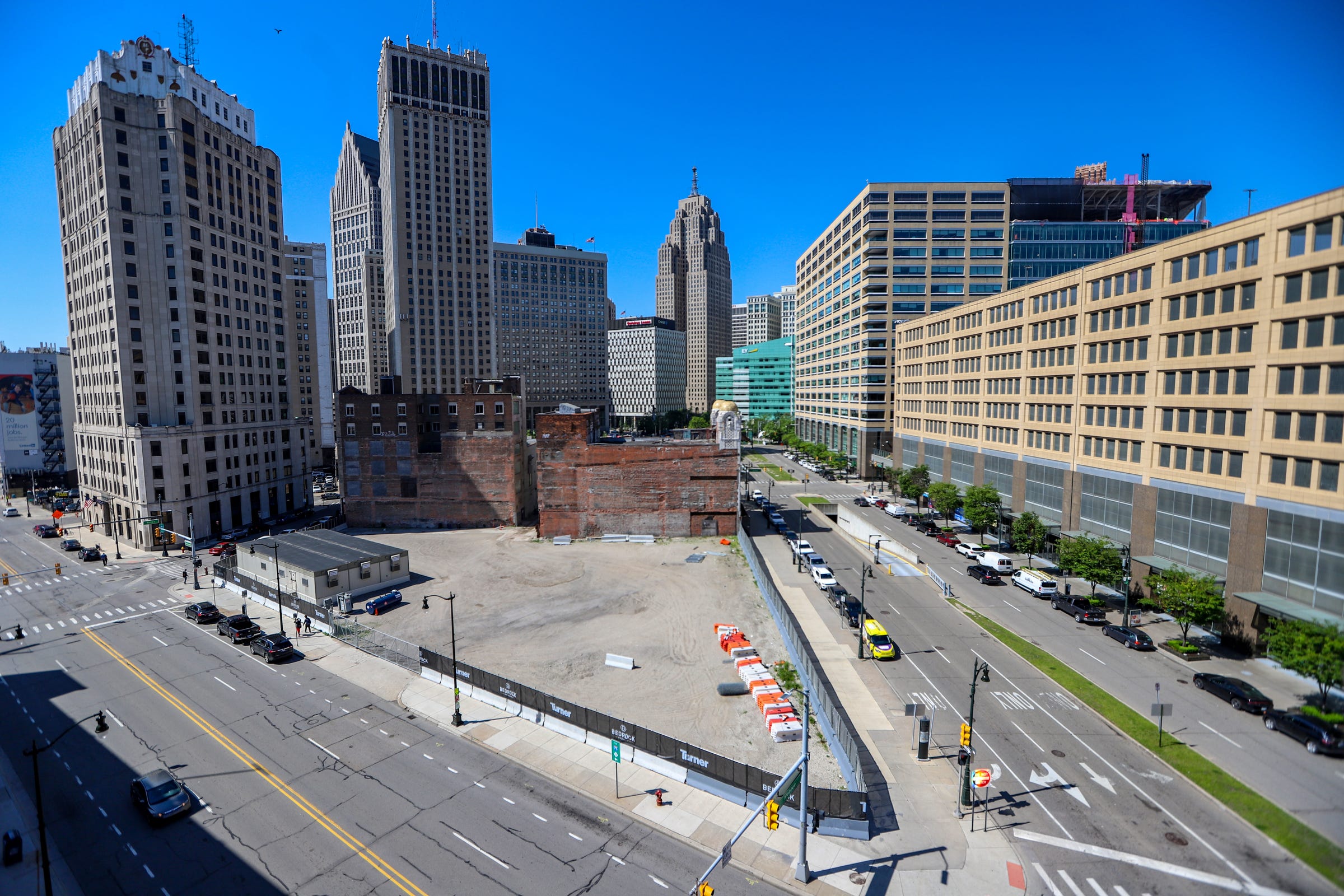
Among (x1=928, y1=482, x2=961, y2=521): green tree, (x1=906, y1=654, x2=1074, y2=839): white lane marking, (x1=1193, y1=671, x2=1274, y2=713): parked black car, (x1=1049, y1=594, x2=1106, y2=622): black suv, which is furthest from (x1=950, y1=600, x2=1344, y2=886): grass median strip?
(x1=928, y1=482, x2=961, y2=521): green tree

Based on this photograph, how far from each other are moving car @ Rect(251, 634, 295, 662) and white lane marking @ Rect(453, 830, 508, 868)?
78.3 feet

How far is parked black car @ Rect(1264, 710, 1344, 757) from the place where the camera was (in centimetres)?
2542

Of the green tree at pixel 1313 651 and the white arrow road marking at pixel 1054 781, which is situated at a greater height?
the green tree at pixel 1313 651

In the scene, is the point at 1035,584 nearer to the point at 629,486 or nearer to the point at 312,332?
the point at 629,486

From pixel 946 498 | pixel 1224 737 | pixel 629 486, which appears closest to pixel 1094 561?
pixel 1224 737

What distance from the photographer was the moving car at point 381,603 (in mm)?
48500

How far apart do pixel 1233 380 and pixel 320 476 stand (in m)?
142

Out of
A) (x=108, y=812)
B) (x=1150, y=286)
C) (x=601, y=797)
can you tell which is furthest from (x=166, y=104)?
(x=1150, y=286)

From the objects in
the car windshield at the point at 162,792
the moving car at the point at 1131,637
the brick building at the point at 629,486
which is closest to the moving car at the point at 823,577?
the brick building at the point at 629,486

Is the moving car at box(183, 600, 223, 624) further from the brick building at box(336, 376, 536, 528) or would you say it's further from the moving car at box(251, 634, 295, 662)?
the brick building at box(336, 376, 536, 528)

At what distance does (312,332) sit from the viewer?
145125mm

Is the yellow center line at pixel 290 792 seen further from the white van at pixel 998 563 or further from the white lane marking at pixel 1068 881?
the white van at pixel 998 563

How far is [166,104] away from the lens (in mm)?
72062

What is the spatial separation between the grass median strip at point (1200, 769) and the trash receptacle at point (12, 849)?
3806 cm
